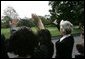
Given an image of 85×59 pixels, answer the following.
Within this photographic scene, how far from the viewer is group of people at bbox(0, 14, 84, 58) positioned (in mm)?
2645

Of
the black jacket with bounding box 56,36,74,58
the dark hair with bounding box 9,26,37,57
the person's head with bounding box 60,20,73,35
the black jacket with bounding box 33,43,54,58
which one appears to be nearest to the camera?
the dark hair with bounding box 9,26,37,57

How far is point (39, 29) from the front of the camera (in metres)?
3.46

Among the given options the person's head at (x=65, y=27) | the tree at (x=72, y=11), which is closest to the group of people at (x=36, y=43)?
the person's head at (x=65, y=27)

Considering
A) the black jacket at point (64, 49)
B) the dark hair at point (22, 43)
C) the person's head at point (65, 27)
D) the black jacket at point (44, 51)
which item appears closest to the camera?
the dark hair at point (22, 43)

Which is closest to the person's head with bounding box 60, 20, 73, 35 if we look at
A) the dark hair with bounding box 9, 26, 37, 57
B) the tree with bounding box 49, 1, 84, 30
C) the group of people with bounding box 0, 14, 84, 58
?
the group of people with bounding box 0, 14, 84, 58

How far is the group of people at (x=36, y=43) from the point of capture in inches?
104

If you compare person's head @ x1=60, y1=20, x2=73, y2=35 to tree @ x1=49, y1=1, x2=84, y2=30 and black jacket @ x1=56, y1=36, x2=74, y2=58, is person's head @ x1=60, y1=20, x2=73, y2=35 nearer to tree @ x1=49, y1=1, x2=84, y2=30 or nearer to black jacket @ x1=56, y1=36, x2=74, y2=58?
black jacket @ x1=56, y1=36, x2=74, y2=58

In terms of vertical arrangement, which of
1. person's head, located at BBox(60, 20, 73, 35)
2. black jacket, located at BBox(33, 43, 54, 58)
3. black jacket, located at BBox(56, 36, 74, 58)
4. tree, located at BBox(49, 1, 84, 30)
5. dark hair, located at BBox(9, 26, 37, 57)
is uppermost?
dark hair, located at BBox(9, 26, 37, 57)

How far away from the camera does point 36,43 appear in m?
2.75

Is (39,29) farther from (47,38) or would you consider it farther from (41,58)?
(41,58)

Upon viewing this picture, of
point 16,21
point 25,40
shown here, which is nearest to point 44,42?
point 16,21

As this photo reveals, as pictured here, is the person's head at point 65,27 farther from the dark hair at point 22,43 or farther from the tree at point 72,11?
the tree at point 72,11

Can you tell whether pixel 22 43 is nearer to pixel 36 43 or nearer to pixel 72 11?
pixel 36 43

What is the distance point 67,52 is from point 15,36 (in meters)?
1.28
